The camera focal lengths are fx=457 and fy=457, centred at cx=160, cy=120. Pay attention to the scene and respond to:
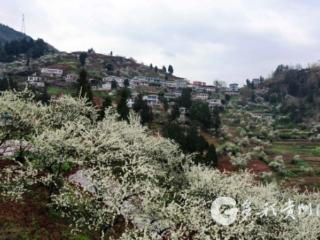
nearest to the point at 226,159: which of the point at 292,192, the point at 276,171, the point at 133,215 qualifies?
the point at 276,171

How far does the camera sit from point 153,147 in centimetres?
6056

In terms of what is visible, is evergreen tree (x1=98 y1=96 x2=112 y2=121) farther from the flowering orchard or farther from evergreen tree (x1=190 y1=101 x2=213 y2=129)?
evergreen tree (x1=190 y1=101 x2=213 y2=129)

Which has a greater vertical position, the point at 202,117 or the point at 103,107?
the point at 103,107

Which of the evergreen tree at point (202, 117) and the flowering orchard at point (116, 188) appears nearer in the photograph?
the flowering orchard at point (116, 188)

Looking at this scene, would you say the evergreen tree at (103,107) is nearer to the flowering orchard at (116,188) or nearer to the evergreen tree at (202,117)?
the flowering orchard at (116,188)

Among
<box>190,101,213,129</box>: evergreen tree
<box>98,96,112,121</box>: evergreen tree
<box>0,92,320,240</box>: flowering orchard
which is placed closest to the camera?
<box>0,92,320,240</box>: flowering orchard

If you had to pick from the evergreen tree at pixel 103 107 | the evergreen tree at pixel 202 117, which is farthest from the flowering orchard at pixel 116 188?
the evergreen tree at pixel 202 117

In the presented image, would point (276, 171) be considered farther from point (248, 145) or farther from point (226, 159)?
point (248, 145)

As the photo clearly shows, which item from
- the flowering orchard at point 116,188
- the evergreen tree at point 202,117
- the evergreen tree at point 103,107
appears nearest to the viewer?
the flowering orchard at point 116,188

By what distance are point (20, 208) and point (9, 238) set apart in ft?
21.4

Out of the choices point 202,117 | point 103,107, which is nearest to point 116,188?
point 103,107

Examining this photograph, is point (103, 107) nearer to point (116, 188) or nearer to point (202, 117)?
point (202, 117)


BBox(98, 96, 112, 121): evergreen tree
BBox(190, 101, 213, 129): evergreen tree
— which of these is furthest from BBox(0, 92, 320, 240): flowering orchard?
BBox(190, 101, 213, 129): evergreen tree

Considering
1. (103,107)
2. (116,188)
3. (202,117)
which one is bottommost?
(202,117)
